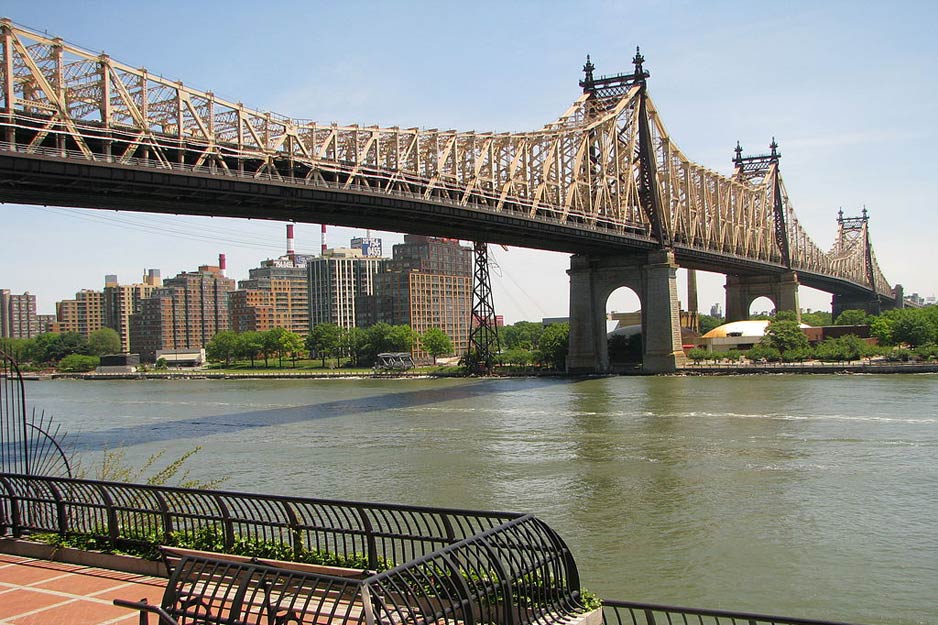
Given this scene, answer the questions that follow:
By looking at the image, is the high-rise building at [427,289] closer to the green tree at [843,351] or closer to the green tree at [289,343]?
the green tree at [289,343]

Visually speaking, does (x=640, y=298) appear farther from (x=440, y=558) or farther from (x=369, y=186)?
(x=440, y=558)

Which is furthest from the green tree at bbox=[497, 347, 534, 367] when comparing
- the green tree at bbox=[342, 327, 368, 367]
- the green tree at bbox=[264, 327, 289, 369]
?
the green tree at bbox=[264, 327, 289, 369]

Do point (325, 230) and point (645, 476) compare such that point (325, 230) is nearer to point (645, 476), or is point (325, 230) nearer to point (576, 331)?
point (576, 331)

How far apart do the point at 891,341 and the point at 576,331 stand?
3256 cm

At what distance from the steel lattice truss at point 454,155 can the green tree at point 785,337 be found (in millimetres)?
10030

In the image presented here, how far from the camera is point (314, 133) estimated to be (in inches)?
1869

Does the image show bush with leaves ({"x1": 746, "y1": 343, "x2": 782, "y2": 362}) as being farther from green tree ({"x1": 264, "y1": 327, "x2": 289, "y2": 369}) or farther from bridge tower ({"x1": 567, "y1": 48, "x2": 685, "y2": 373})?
green tree ({"x1": 264, "y1": 327, "x2": 289, "y2": 369})

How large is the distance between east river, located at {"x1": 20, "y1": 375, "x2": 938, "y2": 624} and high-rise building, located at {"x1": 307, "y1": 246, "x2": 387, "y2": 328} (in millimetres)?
127051

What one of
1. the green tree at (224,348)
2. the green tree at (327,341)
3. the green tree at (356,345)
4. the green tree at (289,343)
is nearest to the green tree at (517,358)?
the green tree at (356,345)

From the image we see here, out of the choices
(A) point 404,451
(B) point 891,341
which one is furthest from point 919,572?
(B) point 891,341

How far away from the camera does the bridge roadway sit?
108 ft

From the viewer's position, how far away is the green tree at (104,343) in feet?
608

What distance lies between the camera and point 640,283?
7912 centimetres

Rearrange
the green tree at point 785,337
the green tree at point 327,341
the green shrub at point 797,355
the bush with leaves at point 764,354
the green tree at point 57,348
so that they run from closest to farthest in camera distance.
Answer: the green shrub at point 797,355
the bush with leaves at point 764,354
the green tree at point 785,337
the green tree at point 327,341
the green tree at point 57,348
